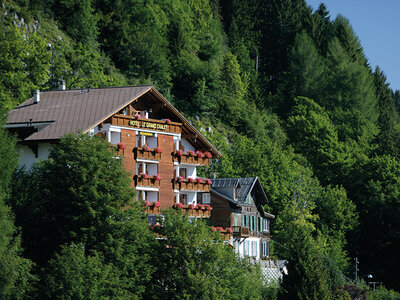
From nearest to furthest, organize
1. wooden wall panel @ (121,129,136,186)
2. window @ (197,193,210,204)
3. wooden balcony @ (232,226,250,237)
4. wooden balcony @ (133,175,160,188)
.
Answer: wooden wall panel @ (121,129,136,186) < wooden balcony @ (133,175,160,188) < window @ (197,193,210,204) < wooden balcony @ (232,226,250,237)

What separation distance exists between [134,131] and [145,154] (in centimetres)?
178

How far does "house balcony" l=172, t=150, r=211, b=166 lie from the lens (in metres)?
63.0

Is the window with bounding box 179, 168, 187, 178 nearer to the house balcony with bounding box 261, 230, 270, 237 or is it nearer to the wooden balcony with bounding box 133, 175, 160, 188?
the wooden balcony with bounding box 133, 175, 160, 188

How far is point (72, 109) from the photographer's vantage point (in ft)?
193

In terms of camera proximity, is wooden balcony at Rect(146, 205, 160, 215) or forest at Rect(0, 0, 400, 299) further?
wooden balcony at Rect(146, 205, 160, 215)

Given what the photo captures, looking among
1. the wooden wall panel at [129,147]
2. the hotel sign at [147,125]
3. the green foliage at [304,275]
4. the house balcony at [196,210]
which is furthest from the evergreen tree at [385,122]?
the green foliage at [304,275]

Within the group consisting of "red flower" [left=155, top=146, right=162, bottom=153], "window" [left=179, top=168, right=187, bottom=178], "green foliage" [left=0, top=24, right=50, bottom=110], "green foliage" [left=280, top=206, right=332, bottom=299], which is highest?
"green foliage" [left=0, top=24, right=50, bottom=110]

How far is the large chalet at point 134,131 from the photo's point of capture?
56.9m

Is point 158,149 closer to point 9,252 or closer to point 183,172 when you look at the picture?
point 183,172

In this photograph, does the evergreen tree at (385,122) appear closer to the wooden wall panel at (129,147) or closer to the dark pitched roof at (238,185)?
the dark pitched roof at (238,185)

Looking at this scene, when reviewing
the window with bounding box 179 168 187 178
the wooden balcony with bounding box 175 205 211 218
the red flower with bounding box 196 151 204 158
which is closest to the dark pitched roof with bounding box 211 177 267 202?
the window with bounding box 179 168 187 178

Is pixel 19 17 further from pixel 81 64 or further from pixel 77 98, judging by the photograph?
pixel 77 98

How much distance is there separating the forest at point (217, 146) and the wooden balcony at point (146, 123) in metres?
6.51

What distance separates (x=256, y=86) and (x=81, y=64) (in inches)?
2022
